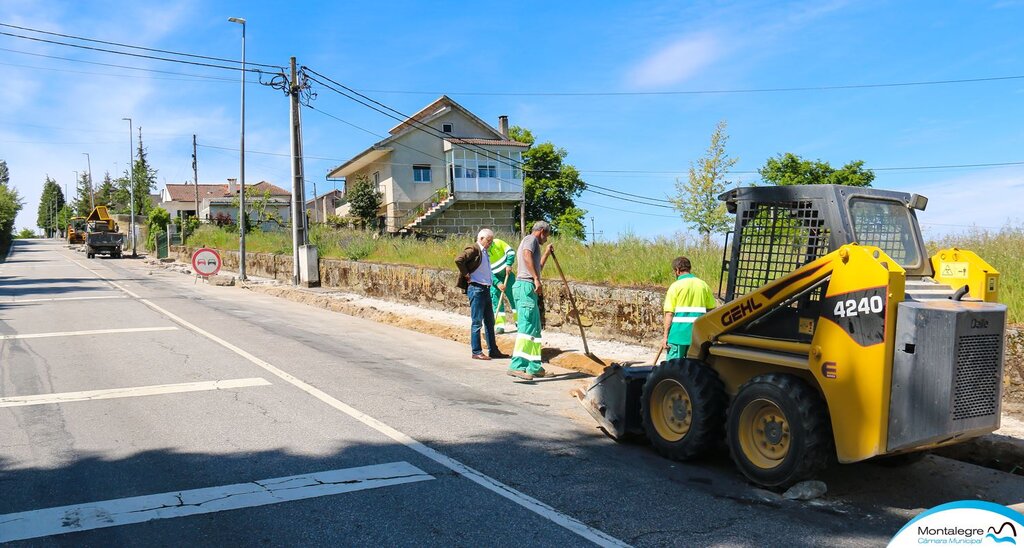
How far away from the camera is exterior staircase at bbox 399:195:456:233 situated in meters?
45.8

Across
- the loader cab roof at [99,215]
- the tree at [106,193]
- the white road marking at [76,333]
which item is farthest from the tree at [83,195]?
the white road marking at [76,333]

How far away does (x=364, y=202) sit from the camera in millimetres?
46812

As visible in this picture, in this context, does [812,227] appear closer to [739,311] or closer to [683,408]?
[739,311]

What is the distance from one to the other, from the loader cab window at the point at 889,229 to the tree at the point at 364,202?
43436 mm

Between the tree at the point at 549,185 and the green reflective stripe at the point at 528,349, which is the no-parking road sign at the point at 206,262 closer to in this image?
the green reflective stripe at the point at 528,349

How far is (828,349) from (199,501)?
156 inches

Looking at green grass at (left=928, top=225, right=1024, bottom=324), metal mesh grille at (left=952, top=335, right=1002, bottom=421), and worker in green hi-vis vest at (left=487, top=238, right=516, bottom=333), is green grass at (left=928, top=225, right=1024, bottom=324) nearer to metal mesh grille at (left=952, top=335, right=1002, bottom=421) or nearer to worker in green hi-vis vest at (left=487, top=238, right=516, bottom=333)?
metal mesh grille at (left=952, top=335, right=1002, bottom=421)

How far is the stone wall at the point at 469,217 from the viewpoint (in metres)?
47.0

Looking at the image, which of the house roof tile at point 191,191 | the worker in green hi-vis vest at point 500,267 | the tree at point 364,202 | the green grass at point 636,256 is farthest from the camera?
the house roof tile at point 191,191

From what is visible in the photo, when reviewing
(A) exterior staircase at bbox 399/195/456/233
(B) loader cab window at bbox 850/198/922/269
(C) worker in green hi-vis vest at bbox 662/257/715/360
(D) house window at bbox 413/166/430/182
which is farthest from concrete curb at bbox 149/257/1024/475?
(D) house window at bbox 413/166/430/182

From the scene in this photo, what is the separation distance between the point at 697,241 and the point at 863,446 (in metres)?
8.86

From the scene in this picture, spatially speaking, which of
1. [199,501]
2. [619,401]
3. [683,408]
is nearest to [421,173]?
[619,401]

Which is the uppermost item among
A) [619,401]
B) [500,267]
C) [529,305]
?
[500,267]

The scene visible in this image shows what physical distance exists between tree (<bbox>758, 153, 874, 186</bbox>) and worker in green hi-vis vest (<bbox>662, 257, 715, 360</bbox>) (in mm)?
55408
